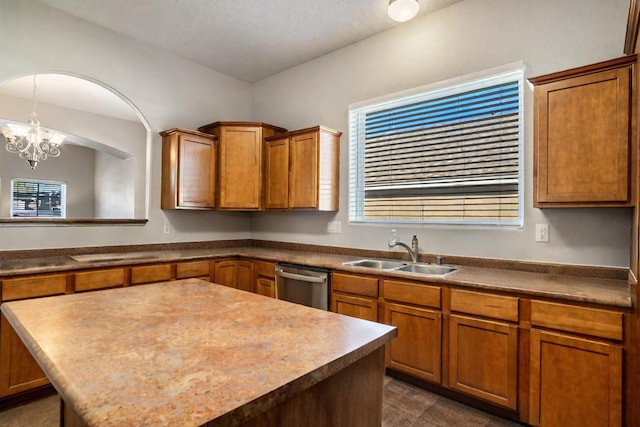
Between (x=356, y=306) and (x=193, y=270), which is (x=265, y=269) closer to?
(x=193, y=270)

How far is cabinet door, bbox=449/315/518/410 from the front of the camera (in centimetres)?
202

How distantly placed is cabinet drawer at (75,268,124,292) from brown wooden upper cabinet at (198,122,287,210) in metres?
1.28

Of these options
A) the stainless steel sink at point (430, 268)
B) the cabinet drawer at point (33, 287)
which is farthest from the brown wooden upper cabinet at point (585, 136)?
the cabinet drawer at point (33, 287)

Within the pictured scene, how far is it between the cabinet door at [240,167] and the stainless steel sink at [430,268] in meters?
1.80

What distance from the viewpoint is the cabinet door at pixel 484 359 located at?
2021 millimetres

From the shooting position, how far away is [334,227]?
3.66 metres

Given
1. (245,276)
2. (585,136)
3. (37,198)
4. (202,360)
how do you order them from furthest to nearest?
(37,198)
(245,276)
(585,136)
(202,360)

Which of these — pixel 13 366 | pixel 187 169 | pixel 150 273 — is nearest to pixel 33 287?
pixel 13 366

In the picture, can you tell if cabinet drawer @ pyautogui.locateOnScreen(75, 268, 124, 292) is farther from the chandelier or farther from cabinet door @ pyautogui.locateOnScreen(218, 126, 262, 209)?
the chandelier

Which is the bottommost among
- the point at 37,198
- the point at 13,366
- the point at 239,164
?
the point at 13,366

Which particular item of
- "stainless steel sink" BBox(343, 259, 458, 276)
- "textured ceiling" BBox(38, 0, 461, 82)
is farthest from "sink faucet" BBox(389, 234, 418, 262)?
"textured ceiling" BBox(38, 0, 461, 82)

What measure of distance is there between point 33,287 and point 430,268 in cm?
287

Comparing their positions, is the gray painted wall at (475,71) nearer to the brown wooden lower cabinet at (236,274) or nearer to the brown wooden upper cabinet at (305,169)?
the brown wooden upper cabinet at (305,169)

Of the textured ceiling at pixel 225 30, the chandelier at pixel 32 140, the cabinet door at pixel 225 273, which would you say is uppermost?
the textured ceiling at pixel 225 30
